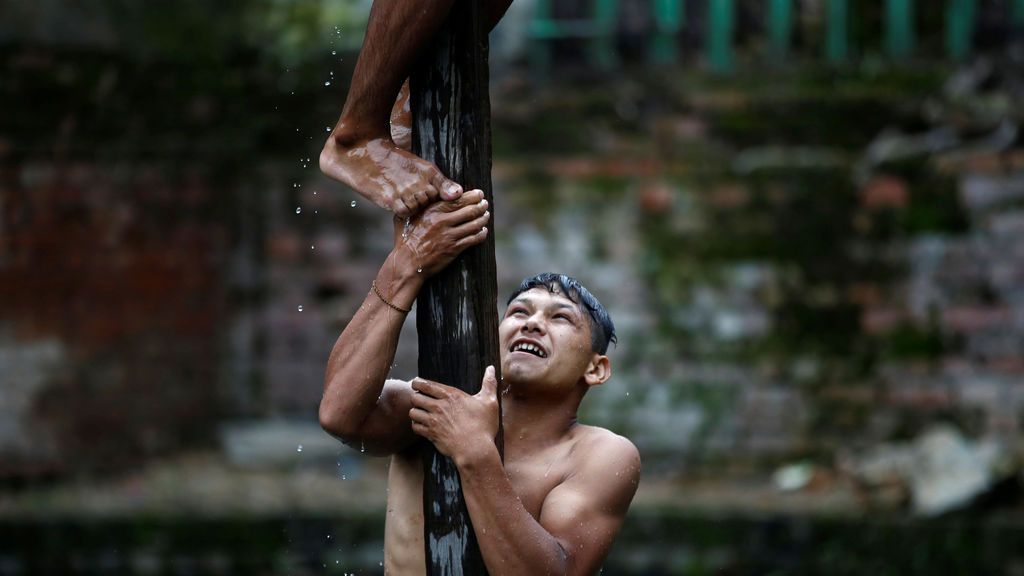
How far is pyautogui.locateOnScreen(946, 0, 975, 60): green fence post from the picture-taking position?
6793mm

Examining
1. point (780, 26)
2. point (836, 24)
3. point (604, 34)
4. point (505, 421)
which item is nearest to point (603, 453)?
point (505, 421)

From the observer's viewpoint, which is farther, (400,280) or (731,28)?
(731,28)

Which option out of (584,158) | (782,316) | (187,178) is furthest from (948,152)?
(187,178)

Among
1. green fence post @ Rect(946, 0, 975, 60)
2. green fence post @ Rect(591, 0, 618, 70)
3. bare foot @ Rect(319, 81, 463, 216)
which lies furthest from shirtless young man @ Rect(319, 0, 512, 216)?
green fence post @ Rect(946, 0, 975, 60)

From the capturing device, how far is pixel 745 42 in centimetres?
696

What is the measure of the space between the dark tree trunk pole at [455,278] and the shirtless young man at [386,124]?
50 mm

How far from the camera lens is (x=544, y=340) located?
10.7 feet

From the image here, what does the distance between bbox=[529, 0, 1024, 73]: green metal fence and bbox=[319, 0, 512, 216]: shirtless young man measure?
13.0ft

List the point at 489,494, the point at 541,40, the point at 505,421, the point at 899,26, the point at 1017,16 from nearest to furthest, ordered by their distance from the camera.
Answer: the point at 489,494 < the point at 505,421 < the point at 1017,16 < the point at 899,26 < the point at 541,40

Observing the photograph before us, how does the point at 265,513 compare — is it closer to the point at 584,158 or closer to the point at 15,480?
the point at 15,480

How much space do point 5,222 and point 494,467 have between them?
4.70 m

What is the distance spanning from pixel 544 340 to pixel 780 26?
162 inches

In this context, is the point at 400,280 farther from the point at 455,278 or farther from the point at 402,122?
the point at 402,122

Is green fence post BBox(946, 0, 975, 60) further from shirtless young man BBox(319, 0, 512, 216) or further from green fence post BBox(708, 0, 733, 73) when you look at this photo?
shirtless young man BBox(319, 0, 512, 216)
